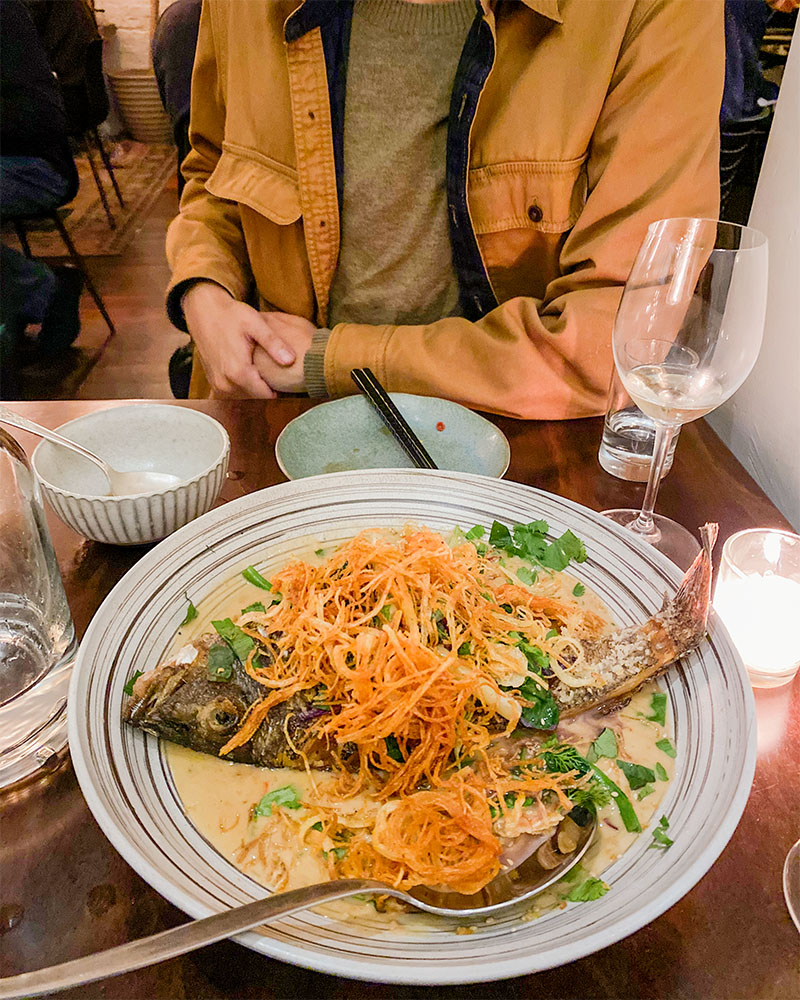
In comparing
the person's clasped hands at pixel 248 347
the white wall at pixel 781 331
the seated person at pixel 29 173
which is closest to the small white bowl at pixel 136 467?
the person's clasped hands at pixel 248 347

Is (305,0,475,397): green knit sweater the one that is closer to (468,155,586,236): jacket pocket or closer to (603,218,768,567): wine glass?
(468,155,586,236): jacket pocket

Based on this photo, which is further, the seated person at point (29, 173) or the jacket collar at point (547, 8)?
the seated person at point (29, 173)

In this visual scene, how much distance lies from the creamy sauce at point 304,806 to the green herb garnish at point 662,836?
0.02m

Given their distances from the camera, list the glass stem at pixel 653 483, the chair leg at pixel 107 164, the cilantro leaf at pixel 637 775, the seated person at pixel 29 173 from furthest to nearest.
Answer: the chair leg at pixel 107 164, the seated person at pixel 29 173, the glass stem at pixel 653 483, the cilantro leaf at pixel 637 775

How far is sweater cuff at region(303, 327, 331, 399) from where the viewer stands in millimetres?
1452

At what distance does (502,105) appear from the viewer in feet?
4.78

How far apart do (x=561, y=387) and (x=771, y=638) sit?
2.03ft

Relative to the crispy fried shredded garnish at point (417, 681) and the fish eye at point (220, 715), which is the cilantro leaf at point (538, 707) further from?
the fish eye at point (220, 715)

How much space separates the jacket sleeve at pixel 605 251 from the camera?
4.33 feet

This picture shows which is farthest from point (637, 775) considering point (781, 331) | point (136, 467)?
point (781, 331)

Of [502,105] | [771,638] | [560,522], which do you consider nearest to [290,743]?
[560,522]

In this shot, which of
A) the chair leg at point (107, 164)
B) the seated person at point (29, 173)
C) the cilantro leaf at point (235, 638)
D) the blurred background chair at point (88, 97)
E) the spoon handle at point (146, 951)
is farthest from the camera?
the chair leg at point (107, 164)

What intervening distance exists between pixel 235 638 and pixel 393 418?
1.78ft

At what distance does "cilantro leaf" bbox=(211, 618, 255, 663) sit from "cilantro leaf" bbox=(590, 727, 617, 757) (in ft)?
1.23
